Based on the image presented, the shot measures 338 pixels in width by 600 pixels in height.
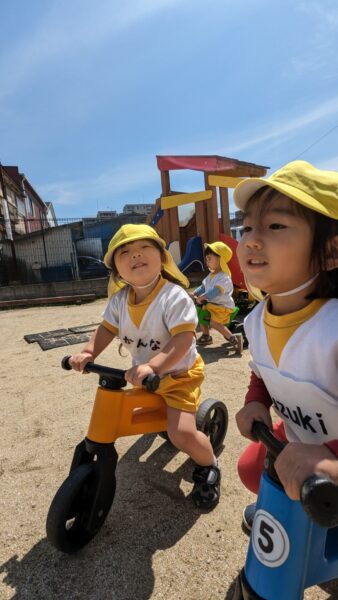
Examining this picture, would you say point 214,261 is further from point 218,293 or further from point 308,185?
point 308,185

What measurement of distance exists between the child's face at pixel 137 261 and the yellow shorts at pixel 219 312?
9.21 ft

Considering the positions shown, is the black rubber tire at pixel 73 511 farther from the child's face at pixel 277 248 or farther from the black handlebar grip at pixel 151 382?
the child's face at pixel 277 248

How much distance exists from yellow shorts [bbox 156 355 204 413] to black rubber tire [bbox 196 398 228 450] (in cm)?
30

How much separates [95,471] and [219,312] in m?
3.21

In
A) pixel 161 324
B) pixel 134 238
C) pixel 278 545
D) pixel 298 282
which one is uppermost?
pixel 134 238

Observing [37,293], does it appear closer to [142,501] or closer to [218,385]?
[218,385]

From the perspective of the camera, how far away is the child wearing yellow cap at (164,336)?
1.70m

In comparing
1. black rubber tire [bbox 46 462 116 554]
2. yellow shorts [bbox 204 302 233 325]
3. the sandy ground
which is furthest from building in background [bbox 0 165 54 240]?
black rubber tire [bbox 46 462 116 554]

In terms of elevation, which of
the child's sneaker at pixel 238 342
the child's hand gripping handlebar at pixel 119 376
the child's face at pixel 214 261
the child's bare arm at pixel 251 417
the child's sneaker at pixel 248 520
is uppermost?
the child's face at pixel 214 261

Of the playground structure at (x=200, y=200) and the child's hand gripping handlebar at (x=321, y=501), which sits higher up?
the playground structure at (x=200, y=200)

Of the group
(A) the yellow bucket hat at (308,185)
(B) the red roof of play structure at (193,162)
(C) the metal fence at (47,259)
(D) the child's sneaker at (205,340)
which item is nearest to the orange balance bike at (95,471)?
(A) the yellow bucket hat at (308,185)

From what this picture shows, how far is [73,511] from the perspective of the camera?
1493 mm

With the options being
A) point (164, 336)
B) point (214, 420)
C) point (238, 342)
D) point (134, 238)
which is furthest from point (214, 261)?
point (134, 238)

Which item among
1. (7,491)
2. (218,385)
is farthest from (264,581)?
(218,385)
